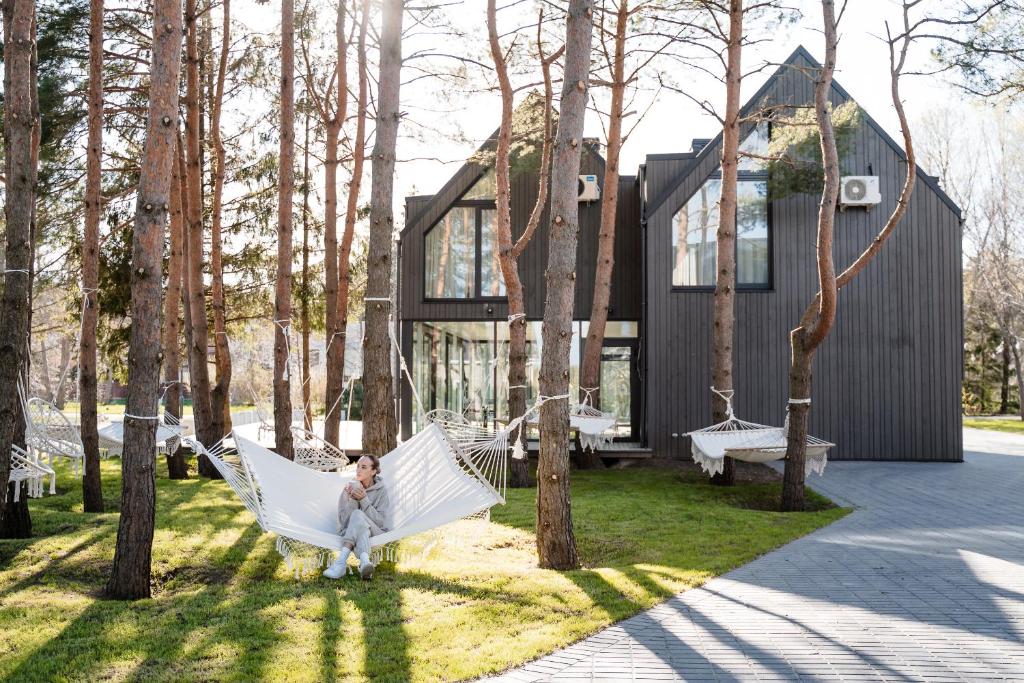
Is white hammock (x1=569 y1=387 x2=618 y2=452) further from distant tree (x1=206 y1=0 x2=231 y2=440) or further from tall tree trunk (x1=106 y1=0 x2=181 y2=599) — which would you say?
tall tree trunk (x1=106 y1=0 x2=181 y2=599)

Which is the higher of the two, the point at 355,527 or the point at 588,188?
the point at 588,188

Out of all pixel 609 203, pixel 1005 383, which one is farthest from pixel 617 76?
pixel 1005 383

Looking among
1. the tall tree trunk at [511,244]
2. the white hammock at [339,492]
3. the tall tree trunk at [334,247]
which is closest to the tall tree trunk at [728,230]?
the tall tree trunk at [511,244]

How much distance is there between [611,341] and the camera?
494 inches

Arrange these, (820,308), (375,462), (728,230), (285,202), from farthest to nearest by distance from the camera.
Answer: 1. (728,230)
2. (285,202)
3. (820,308)
4. (375,462)

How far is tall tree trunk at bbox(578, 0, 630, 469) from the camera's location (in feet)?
32.1

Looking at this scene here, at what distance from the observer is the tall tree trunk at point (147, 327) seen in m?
4.27

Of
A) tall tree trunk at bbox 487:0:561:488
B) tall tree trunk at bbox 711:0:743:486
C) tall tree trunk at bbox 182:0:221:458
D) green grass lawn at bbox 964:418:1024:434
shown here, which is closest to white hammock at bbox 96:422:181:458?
tall tree trunk at bbox 182:0:221:458

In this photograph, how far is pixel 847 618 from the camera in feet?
12.7

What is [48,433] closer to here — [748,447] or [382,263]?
[382,263]

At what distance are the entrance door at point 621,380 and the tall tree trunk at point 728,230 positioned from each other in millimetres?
3540

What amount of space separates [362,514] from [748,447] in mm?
4001

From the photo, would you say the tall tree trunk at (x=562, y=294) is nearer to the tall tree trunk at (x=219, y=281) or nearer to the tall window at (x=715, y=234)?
the tall tree trunk at (x=219, y=281)

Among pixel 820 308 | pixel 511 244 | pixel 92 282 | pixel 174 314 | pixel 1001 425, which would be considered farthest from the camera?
pixel 1001 425
